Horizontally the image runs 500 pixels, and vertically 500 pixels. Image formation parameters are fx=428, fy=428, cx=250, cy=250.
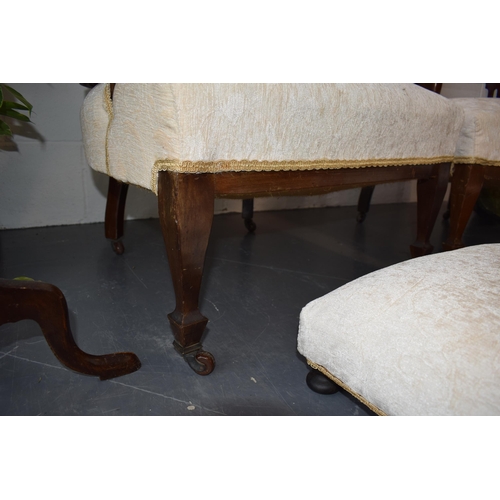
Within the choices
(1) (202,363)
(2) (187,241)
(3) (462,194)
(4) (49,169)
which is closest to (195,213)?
(2) (187,241)

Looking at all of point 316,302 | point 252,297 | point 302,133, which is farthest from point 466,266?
point 252,297

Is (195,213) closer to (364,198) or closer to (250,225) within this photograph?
(250,225)

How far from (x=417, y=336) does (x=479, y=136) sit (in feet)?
3.16

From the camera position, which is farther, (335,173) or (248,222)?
(248,222)

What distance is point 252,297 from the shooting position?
47.3 inches

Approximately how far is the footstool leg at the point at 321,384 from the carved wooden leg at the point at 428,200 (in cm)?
71

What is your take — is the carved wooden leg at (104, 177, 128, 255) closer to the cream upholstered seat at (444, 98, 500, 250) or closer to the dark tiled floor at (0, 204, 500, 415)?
Result: the dark tiled floor at (0, 204, 500, 415)

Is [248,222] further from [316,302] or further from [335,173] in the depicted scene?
[316,302]

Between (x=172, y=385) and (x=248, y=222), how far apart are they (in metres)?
1.13

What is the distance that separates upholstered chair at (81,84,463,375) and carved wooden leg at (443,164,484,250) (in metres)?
0.29

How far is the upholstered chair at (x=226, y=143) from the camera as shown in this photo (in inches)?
28.3

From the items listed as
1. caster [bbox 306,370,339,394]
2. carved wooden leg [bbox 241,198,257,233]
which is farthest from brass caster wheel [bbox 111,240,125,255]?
caster [bbox 306,370,339,394]

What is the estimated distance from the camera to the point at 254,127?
2.52ft

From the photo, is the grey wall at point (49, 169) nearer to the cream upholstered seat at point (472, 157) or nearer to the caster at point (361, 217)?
the caster at point (361, 217)
